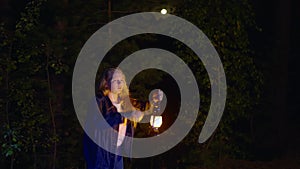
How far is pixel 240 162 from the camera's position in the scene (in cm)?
977

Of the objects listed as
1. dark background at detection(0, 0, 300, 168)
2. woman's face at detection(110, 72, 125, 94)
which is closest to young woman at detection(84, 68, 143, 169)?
woman's face at detection(110, 72, 125, 94)

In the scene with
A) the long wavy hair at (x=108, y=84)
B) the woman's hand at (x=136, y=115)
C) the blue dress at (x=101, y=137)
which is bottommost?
the blue dress at (x=101, y=137)

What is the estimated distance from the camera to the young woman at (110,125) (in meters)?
4.86

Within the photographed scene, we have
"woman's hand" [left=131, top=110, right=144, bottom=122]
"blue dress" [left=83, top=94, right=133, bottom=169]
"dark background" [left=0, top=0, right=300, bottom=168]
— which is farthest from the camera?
"dark background" [left=0, top=0, right=300, bottom=168]

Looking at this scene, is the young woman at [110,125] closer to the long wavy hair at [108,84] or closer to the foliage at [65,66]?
the long wavy hair at [108,84]

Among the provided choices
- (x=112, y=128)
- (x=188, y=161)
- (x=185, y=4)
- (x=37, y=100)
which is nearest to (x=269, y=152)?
(x=188, y=161)

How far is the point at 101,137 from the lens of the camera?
4.85 meters

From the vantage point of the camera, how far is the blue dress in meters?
4.85

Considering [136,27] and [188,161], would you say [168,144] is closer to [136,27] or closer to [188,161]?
[188,161]

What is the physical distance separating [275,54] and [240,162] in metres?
2.86

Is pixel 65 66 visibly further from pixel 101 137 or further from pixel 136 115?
pixel 101 137

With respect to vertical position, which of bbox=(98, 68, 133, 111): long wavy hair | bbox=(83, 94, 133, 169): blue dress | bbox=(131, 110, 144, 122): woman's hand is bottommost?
bbox=(83, 94, 133, 169): blue dress

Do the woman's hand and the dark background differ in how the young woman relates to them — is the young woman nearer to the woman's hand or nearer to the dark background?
the woman's hand

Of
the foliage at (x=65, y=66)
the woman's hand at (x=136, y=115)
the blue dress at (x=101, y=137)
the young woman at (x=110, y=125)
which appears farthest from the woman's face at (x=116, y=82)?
the foliage at (x=65, y=66)
